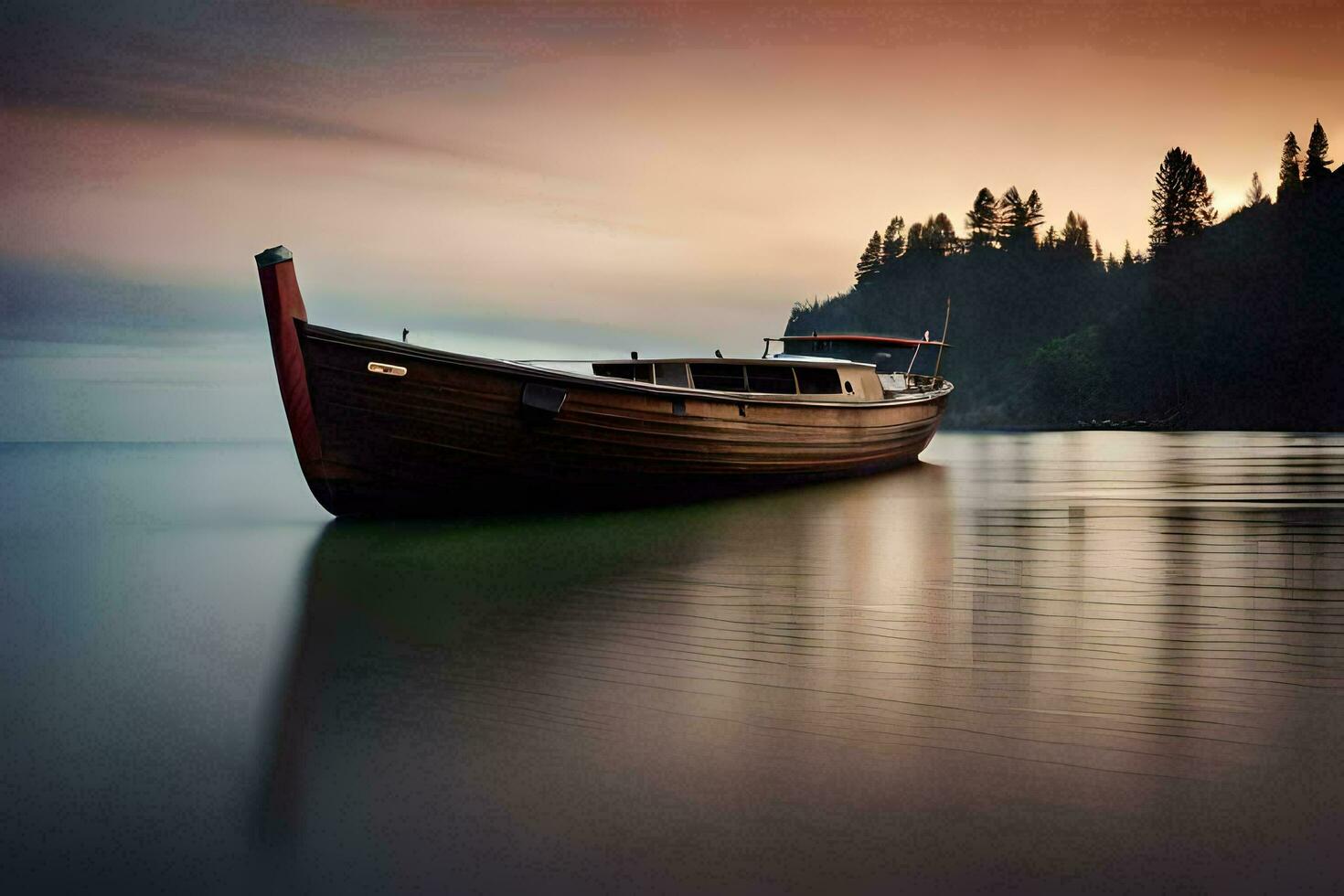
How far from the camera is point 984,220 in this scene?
3809 inches

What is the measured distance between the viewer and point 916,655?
5.20 metres

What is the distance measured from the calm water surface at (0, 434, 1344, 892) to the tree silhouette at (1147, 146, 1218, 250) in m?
82.4

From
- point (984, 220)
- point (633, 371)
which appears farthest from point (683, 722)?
point (984, 220)

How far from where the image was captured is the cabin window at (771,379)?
49.5 ft

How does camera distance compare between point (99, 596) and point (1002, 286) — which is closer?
point (99, 596)

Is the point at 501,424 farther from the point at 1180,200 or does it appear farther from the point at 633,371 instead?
the point at 1180,200

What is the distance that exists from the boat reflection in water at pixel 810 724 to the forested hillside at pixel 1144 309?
6480 centimetres

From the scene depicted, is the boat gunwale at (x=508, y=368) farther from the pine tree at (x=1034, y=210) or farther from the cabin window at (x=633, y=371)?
the pine tree at (x=1034, y=210)

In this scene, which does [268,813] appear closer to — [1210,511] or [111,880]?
[111,880]

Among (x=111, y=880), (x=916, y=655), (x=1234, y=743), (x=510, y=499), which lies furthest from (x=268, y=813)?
(x=510, y=499)

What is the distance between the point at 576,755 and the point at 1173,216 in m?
92.0

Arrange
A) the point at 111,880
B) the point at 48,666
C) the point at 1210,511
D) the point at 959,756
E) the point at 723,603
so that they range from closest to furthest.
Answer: the point at 111,880
the point at 959,756
the point at 48,666
the point at 723,603
the point at 1210,511

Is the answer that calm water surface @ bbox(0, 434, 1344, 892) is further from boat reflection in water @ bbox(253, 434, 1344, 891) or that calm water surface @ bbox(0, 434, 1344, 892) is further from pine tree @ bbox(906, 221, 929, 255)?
pine tree @ bbox(906, 221, 929, 255)

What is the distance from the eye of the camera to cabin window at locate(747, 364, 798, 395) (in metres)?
15.1
